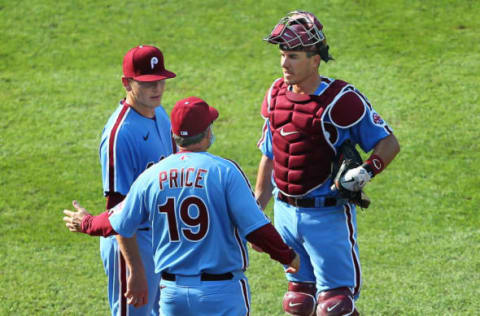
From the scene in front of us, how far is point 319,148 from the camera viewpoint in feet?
19.9

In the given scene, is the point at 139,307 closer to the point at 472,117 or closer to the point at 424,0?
the point at 472,117

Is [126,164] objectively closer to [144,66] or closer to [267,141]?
[144,66]

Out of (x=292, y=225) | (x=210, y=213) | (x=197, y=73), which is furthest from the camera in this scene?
(x=197, y=73)

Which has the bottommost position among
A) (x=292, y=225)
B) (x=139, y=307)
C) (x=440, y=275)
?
(x=440, y=275)

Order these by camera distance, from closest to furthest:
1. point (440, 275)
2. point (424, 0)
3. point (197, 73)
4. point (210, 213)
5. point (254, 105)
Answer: point (210, 213) < point (440, 275) < point (254, 105) < point (197, 73) < point (424, 0)

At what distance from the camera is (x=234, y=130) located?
37.5 ft

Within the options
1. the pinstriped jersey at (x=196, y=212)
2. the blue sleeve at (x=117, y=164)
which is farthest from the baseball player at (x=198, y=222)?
the blue sleeve at (x=117, y=164)

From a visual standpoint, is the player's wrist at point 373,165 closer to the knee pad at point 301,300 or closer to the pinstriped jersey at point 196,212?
the knee pad at point 301,300

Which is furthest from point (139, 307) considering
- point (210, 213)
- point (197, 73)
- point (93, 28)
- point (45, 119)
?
point (93, 28)

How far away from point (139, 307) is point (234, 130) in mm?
5793

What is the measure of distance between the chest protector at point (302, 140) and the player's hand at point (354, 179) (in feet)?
1.01

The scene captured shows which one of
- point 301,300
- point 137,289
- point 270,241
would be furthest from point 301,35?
point 137,289

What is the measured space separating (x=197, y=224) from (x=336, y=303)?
5.12 ft

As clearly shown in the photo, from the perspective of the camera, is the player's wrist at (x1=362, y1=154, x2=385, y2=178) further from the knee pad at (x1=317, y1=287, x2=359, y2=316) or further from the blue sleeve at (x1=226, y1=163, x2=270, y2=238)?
the blue sleeve at (x1=226, y1=163, x2=270, y2=238)
